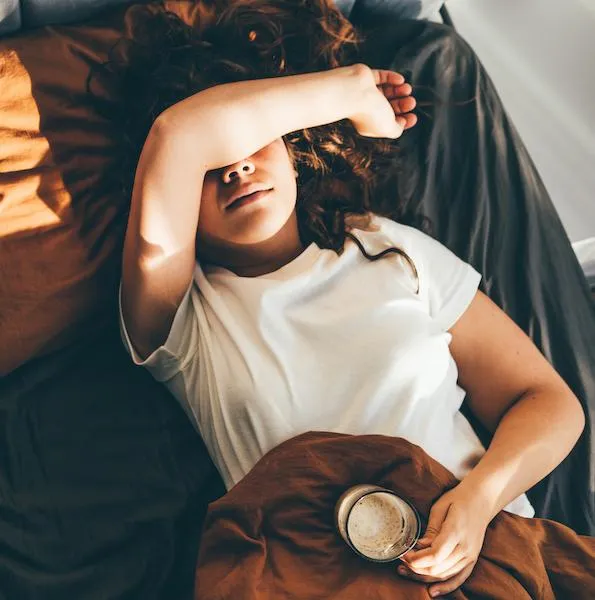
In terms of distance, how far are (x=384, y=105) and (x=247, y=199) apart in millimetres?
323

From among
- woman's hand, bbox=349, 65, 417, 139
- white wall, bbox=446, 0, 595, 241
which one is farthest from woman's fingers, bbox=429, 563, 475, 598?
white wall, bbox=446, 0, 595, 241

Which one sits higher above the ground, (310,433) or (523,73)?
(523,73)

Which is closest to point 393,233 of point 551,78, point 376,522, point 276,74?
point 276,74

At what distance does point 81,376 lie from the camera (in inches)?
40.6

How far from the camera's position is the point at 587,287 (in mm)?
1234

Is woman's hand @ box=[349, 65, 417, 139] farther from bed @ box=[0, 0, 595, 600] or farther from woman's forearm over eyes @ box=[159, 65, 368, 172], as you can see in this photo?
bed @ box=[0, 0, 595, 600]

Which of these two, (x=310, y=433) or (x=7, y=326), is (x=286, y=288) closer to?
(x=310, y=433)

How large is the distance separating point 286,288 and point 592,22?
982mm

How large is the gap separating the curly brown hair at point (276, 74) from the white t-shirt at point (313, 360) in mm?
78

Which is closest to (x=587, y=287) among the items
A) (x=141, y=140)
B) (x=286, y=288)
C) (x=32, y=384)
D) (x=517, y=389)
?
(x=517, y=389)

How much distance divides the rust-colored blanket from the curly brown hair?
33cm

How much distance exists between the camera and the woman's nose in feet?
3.16

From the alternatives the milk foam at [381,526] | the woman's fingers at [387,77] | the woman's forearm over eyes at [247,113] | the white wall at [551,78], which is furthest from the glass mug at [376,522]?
the white wall at [551,78]

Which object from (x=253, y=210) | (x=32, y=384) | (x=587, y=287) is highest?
(x=253, y=210)
